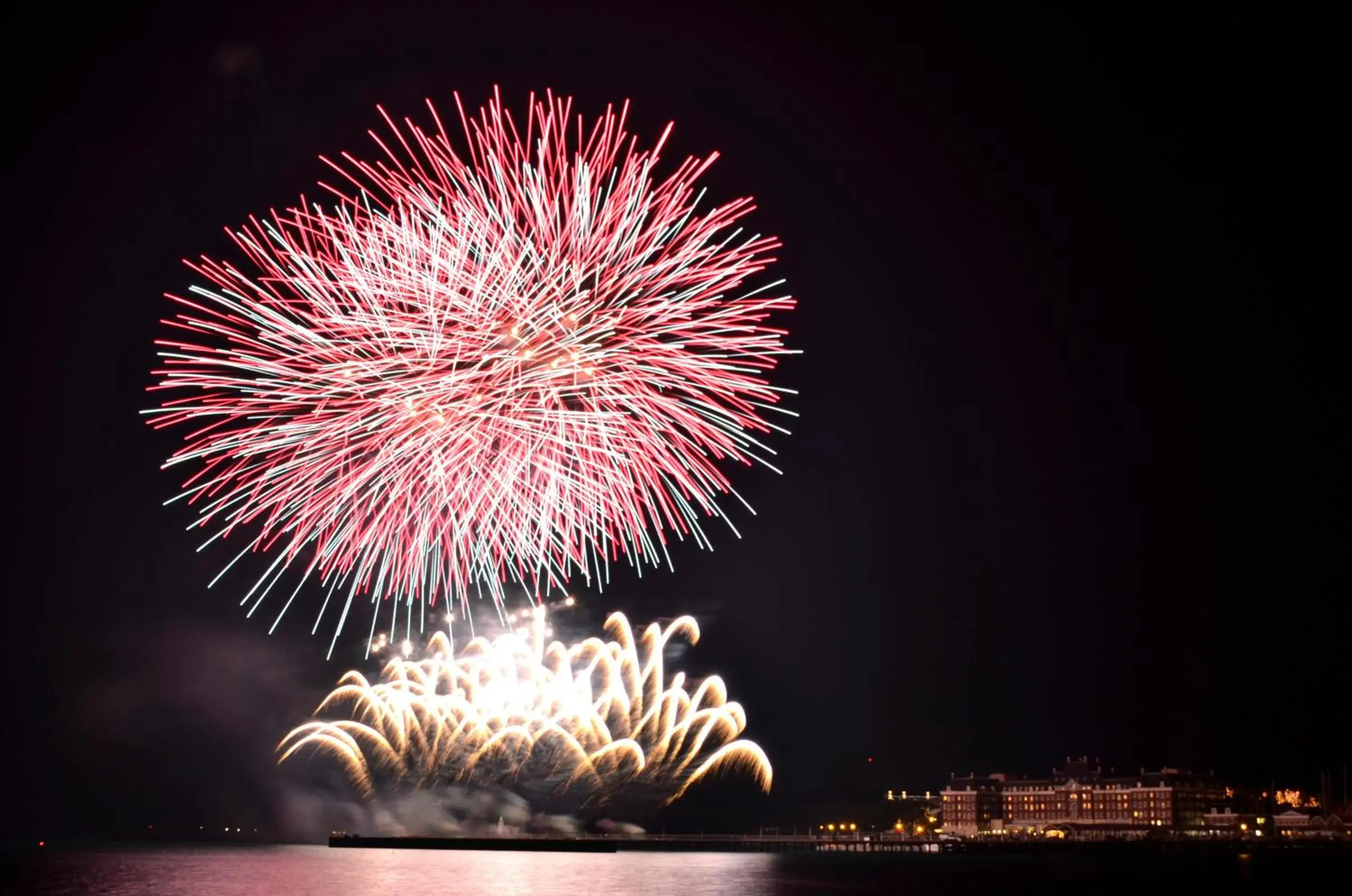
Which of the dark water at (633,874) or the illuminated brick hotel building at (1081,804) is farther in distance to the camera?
the illuminated brick hotel building at (1081,804)

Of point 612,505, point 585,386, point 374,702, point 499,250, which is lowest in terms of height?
point 374,702

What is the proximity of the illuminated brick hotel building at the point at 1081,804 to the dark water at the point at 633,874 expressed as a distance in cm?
3920

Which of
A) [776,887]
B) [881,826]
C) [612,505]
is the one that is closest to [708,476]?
[612,505]

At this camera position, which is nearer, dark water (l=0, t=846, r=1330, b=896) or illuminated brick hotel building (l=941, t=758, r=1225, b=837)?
dark water (l=0, t=846, r=1330, b=896)

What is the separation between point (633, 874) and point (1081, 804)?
10117 centimetres

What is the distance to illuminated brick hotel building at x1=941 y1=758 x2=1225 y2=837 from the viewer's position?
15138cm

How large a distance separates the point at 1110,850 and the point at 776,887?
3170 inches

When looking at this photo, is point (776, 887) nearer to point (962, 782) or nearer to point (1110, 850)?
point (1110, 850)

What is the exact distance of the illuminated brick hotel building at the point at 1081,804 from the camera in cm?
15138

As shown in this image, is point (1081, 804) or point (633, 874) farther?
point (1081, 804)

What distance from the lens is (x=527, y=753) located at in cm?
6906

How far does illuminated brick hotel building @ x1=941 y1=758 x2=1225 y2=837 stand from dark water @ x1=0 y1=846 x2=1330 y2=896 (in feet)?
129

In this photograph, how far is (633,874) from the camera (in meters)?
68.6

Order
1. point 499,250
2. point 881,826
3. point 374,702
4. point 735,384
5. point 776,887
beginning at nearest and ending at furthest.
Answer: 1. point 499,250
2. point 735,384
3. point 776,887
4. point 374,702
5. point 881,826
